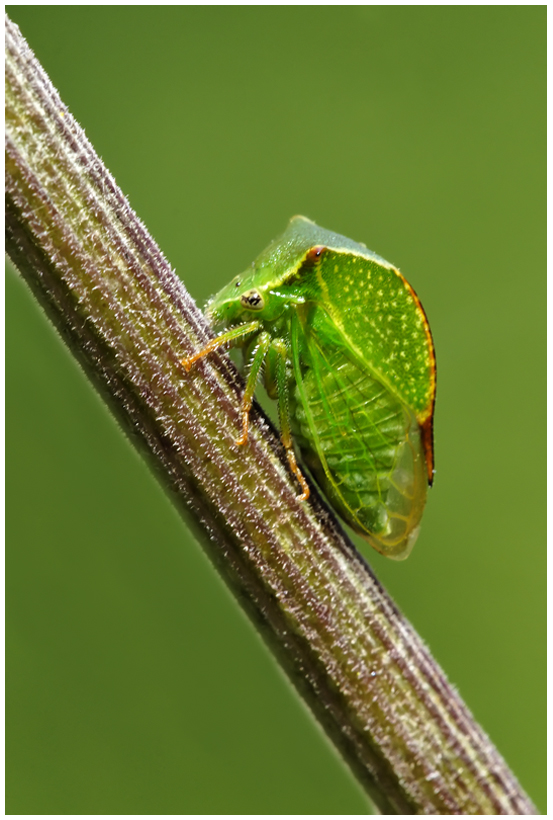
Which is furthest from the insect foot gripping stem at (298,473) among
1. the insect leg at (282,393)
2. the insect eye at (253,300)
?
the insect eye at (253,300)

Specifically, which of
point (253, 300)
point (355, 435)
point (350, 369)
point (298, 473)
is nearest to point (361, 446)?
point (355, 435)

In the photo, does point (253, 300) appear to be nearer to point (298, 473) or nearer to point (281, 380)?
point (281, 380)

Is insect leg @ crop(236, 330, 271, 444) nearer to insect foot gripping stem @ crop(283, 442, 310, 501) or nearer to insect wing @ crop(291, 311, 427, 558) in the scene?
insect wing @ crop(291, 311, 427, 558)

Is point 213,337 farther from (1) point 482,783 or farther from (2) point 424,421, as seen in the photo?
(1) point 482,783

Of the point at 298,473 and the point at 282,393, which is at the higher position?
the point at 282,393

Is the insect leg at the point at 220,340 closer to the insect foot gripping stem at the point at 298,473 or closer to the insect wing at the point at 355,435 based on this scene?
the insect wing at the point at 355,435

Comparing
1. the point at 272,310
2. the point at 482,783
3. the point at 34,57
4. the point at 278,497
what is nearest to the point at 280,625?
the point at 278,497

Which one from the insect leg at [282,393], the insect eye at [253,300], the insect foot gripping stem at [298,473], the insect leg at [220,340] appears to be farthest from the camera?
the insect eye at [253,300]
